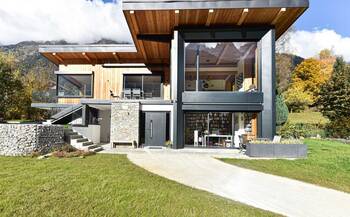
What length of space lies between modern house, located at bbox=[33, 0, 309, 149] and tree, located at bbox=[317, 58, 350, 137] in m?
13.4

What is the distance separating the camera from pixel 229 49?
14.6 meters

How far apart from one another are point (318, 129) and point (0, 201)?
25.6m

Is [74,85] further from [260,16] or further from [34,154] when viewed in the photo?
[260,16]

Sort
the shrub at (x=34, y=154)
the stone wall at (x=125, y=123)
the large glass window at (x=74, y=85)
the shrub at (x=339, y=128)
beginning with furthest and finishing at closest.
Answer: the shrub at (x=339, y=128), the large glass window at (x=74, y=85), the stone wall at (x=125, y=123), the shrub at (x=34, y=154)

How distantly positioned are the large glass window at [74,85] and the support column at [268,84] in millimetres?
12588

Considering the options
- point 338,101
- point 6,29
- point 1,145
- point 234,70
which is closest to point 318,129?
point 338,101

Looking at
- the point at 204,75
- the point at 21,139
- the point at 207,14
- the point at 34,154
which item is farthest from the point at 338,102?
the point at 21,139

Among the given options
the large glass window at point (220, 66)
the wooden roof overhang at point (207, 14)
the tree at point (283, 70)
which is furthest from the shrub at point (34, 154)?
the tree at point (283, 70)

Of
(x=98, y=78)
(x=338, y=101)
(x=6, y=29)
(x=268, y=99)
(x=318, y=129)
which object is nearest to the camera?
(x=268, y=99)

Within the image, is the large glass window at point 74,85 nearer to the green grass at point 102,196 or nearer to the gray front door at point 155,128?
the gray front door at point 155,128

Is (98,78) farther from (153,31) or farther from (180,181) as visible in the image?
(180,181)

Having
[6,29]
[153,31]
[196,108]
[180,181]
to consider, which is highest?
[6,29]

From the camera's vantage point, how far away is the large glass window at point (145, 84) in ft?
63.5

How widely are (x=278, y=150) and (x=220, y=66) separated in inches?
267
